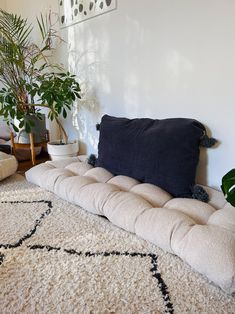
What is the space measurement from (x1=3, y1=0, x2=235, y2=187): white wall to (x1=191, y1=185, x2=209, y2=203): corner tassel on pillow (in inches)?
7.4

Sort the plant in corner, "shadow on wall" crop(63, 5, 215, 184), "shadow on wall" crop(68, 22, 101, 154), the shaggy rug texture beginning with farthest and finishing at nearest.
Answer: "shadow on wall" crop(68, 22, 101, 154)
"shadow on wall" crop(63, 5, 215, 184)
the plant in corner
the shaggy rug texture

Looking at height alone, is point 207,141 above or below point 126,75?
below

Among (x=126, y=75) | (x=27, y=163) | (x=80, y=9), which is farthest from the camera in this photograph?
(x=27, y=163)

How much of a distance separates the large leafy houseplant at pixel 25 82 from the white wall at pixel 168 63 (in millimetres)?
298

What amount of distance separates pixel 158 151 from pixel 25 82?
1.49 m

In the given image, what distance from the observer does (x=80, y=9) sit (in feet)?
7.38

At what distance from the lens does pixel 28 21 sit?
2.93 m

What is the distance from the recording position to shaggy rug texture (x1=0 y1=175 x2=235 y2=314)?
92 centimetres

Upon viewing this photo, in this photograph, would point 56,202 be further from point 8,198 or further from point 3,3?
point 3,3

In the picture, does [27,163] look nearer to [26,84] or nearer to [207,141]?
[26,84]

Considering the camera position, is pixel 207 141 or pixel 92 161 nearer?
pixel 207 141

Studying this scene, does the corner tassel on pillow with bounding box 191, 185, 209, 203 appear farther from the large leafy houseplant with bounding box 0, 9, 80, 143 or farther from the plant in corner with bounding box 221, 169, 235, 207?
the large leafy houseplant with bounding box 0, 9, 80, 143

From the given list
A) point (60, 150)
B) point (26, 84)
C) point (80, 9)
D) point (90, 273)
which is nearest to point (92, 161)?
point (60, 150)

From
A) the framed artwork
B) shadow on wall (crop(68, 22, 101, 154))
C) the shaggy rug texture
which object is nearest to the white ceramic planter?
shadow on wall (crop(68, 22, 101, 154))
